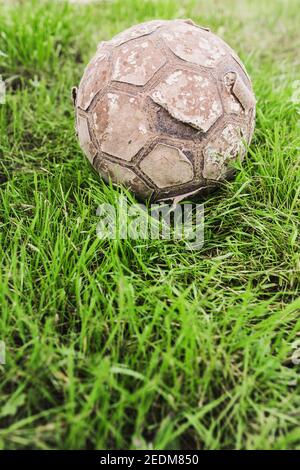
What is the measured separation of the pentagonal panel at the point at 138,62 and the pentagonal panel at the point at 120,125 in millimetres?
76

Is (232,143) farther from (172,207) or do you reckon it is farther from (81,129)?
(81,129)

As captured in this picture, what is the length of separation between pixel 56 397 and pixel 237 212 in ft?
3.55

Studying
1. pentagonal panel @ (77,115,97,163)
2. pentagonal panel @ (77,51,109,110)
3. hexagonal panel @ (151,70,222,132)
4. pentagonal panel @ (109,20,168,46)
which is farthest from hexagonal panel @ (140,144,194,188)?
pentagonal panel @ (109,20,168,46)

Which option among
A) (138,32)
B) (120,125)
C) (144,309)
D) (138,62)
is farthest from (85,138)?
(144,309)

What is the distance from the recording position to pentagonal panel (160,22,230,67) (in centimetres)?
193

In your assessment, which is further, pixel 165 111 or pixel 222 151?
pixel 222 151

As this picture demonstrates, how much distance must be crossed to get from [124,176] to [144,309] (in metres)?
0.60

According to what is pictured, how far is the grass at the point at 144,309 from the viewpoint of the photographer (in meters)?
1.44

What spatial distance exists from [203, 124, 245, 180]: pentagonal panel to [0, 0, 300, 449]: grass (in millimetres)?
112

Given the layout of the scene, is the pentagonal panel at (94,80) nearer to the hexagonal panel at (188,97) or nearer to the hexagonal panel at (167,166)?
the hexagonal panel at (188,97)

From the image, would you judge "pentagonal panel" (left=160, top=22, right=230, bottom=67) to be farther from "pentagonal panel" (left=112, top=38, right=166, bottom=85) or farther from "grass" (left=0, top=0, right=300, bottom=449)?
"grass" (left=0, top=0, right=300, bottom=449)

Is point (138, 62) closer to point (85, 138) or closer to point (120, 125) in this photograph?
point (120, 125)

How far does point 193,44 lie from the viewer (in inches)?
77.2

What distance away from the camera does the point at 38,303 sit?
1.76 meters
